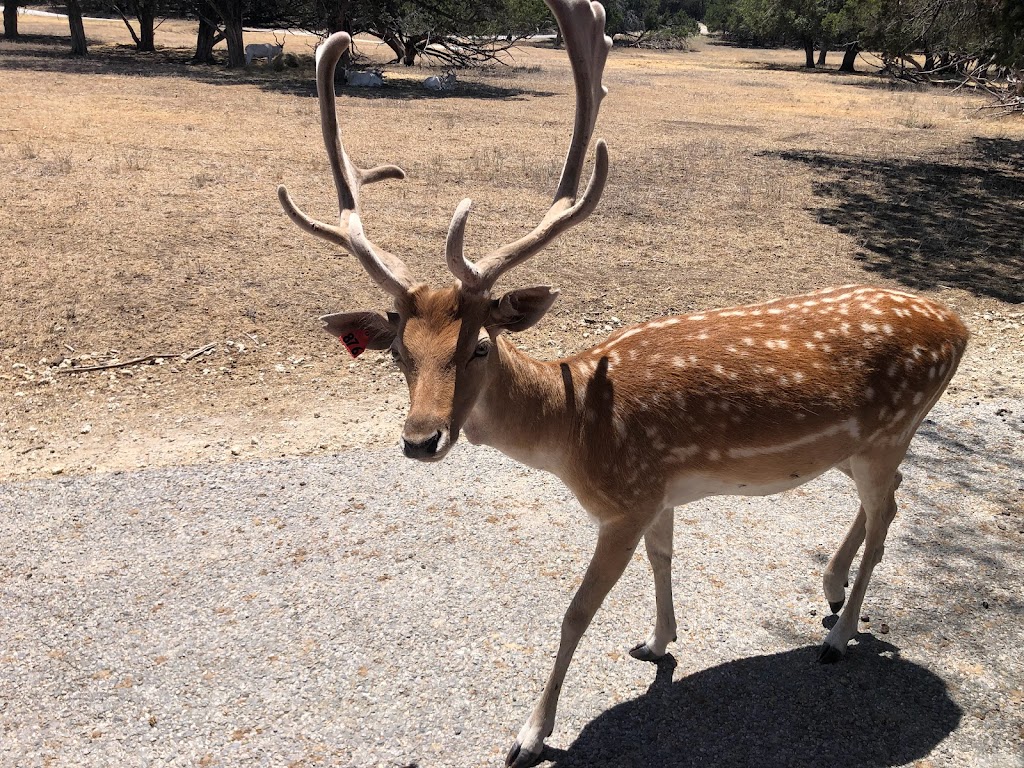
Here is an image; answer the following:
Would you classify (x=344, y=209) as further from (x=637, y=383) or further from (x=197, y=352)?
(x=197, y=352)

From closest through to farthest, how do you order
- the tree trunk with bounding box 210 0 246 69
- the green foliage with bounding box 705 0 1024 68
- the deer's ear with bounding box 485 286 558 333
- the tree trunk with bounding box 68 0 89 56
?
the deer's ear with bounding box 485 286 558 333, the green foliage with bounding box 705 0 1024 68, the tree trunk with bounding box 210 0 246 69, the tree trunk with bounding box 68 0 89 56

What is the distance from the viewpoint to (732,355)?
12.0 feet

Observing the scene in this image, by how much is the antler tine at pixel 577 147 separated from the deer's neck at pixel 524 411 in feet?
1.15

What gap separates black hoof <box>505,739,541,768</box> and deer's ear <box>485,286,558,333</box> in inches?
65.8

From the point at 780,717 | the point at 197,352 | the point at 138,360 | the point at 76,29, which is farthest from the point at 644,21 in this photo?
the point at 780,717

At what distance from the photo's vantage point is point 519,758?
11.1ft

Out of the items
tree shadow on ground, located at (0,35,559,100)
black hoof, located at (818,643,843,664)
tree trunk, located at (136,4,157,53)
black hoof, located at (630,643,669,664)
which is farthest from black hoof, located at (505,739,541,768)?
tree trunk, located at (136,4,157,53)

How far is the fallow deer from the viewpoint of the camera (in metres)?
3.35

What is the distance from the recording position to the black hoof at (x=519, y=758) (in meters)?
3.39

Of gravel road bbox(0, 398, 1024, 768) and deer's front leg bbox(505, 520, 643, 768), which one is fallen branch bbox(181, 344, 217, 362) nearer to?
gravel road bbox(0, 398, 1024, 768)

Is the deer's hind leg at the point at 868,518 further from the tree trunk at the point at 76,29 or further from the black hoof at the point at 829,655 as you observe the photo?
the tree trunk at the point at 76,29

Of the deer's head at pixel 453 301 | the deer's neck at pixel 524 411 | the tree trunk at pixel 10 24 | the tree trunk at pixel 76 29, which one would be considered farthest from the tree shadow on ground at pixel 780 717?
the tree trunk at pixel 10 24

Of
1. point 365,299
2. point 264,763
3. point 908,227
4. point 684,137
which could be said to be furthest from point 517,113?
point 264,763

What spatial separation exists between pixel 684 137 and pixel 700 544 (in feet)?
51.1
